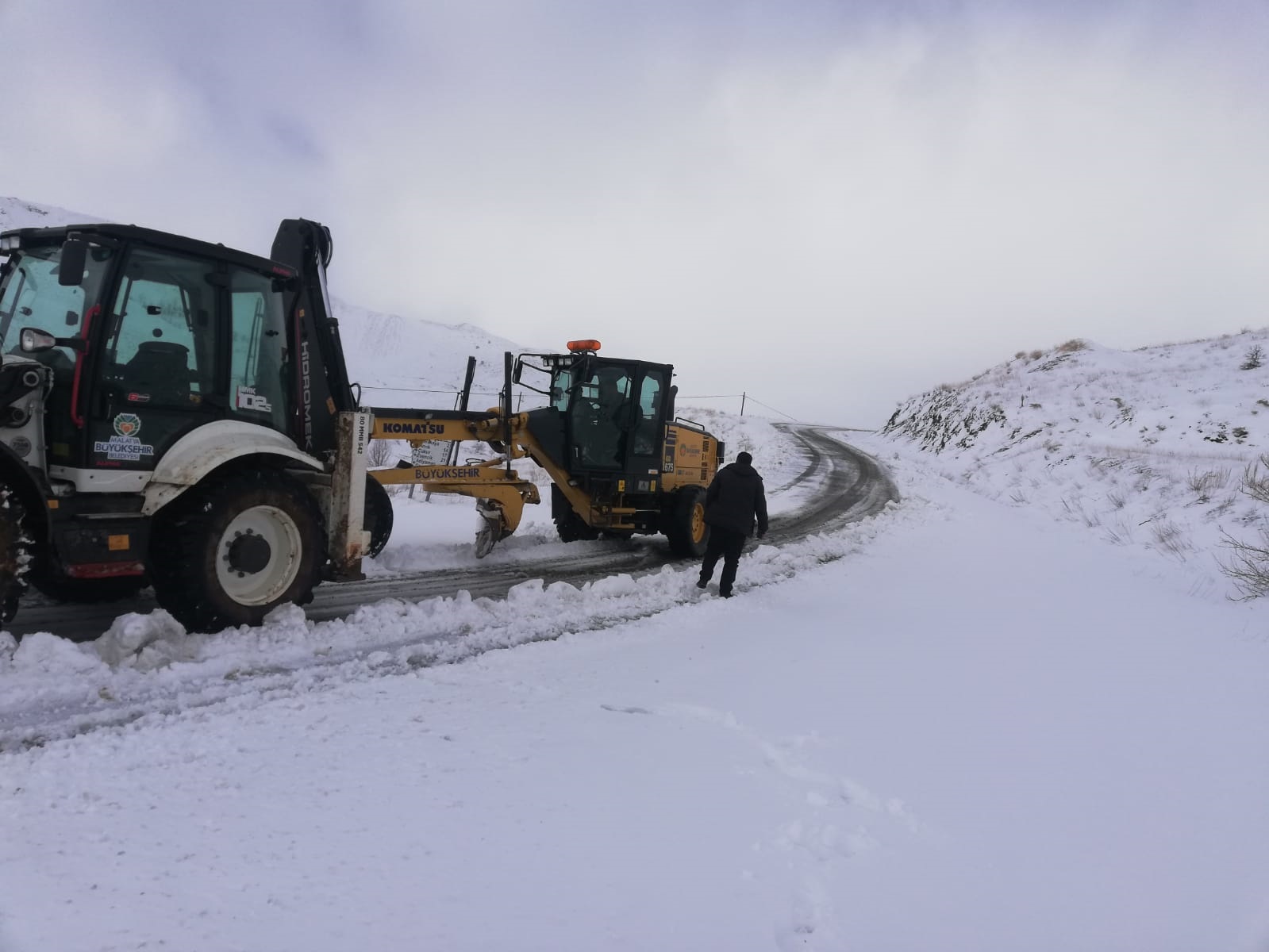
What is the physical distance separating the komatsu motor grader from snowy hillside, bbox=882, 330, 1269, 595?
29.8 feet

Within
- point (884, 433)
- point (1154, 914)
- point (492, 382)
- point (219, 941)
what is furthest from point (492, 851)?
point (492, 382)

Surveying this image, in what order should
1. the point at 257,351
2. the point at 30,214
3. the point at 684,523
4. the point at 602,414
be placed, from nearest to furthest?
the point at 257,351 → the point at 602,414 → the point at 684,523 → the point at 30,214

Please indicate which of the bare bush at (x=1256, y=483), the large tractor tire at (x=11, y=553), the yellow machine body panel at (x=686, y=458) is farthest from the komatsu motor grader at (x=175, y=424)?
the bare bush at (x=1256, y=483)

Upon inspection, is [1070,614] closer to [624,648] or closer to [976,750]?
[976,750]

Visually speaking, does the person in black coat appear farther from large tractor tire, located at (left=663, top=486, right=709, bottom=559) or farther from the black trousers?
large tractor tire, located at (left=663, top=486, right=709, bottom=559)

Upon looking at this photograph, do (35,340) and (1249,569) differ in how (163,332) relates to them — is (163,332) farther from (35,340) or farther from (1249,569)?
(1249,569)

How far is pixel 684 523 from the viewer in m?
9.74

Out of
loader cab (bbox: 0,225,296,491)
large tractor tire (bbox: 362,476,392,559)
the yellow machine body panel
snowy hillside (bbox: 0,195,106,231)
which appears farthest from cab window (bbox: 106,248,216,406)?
snowy hillside (bbox: 0,195,106,231)

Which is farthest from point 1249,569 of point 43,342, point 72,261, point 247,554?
point 43,342

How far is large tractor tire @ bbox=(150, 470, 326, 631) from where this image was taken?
4609 mm

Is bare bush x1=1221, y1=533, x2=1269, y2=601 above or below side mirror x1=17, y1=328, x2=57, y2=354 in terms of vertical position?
below

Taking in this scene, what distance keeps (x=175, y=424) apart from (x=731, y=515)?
16.1 ft

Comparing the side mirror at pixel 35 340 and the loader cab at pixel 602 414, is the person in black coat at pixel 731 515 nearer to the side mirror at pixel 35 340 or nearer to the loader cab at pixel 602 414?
the loader cab at pixel 602 414

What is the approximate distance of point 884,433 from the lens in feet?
133
